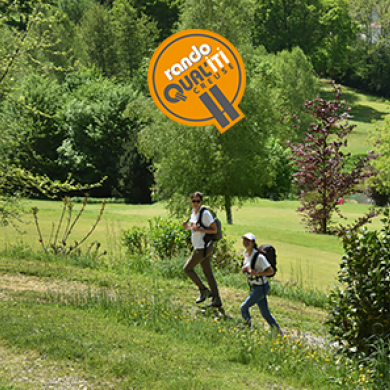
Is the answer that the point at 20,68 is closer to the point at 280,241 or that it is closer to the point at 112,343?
the point at 112,343

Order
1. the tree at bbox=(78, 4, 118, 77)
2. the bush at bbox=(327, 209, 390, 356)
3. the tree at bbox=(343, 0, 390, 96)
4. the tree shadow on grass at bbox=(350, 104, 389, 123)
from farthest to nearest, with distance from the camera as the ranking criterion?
the tree at bbox=(343, 0, 390, 96)
the tree shadow on grass at bbox=(350, 104, 389, 123)
the tree at bbox=(78, 4, 118, 77)
the bush at bbox=(327, 209, 390, 356)

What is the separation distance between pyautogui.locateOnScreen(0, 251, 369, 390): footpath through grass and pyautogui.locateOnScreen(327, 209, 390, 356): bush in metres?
0.39

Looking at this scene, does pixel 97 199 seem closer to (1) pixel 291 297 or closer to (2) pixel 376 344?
(1) pixel 291 297

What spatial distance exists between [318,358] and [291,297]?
4.29 meters

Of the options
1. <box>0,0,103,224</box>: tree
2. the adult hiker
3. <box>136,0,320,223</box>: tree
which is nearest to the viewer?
the adult hiker

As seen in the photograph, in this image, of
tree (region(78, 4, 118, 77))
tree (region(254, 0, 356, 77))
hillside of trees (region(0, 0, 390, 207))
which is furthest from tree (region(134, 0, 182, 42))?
tree (region(254, 0, 356, 77))

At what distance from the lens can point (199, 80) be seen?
2091 centimetres

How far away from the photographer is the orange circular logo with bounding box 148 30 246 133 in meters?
21.2

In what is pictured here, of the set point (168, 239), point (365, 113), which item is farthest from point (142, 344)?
point (365, 113)

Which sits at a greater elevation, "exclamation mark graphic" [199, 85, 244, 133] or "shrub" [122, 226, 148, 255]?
"exclamation mark graphic" [199, 85, 244, 133]

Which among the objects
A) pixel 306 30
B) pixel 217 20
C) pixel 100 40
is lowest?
pixel 217 20

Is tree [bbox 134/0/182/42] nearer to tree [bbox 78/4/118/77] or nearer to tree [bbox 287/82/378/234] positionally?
tree [bbox 78/4/118/77]

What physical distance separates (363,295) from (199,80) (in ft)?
50.5

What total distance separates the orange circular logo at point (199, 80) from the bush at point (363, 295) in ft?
49.4
